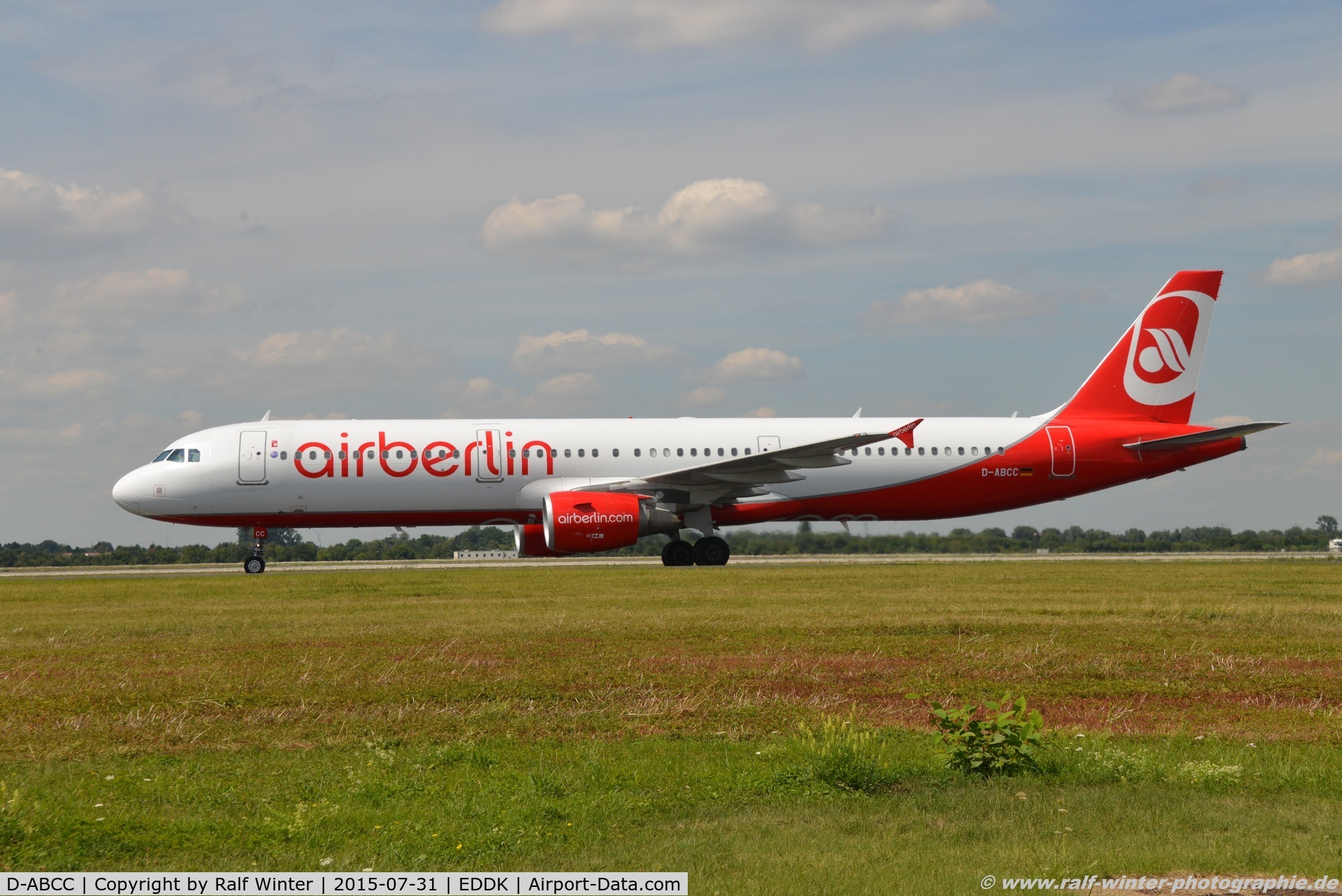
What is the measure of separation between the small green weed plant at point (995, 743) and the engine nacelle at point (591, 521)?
20405mm

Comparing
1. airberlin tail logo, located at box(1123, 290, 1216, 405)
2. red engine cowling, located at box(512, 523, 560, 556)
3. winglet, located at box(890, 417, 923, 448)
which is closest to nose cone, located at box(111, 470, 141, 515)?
red engine cowling, located at box(512, 523, 560, 556)

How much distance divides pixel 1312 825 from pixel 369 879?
4733 millimetres

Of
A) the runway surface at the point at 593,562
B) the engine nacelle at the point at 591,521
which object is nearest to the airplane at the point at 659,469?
the engine nacelle at the point at 591,521

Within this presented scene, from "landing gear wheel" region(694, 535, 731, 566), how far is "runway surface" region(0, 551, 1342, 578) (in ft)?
3.00

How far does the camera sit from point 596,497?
92.8ft

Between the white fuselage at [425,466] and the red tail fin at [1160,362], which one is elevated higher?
the red tail fin at [1160,362]

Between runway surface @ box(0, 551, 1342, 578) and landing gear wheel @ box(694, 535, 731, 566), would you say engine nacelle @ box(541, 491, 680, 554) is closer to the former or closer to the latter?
runway surface @ box(0, 551, 1342, 578)

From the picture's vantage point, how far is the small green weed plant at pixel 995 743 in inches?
291

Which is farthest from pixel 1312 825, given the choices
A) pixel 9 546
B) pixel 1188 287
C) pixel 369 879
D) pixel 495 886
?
pixel 9 546

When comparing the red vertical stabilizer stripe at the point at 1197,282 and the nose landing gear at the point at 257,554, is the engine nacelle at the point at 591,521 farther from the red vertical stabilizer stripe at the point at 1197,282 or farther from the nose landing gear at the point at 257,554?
the red vertical stabilizer stripe at the point at 1197,282

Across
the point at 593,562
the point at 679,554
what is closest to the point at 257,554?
the point at 593,562

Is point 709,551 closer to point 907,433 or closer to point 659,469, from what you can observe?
point 659,469

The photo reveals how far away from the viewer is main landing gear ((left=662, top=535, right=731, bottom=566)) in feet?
101

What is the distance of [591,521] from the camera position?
2780cm
